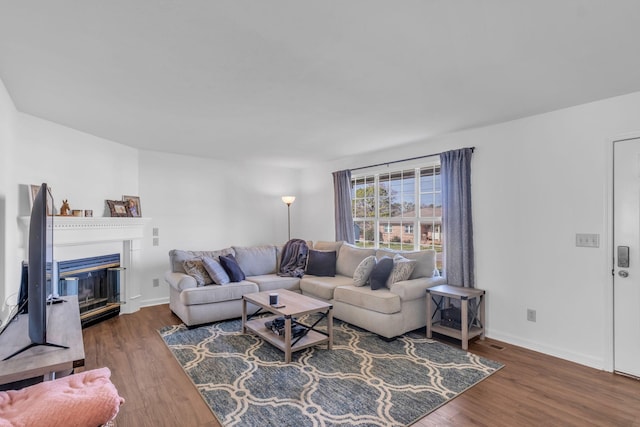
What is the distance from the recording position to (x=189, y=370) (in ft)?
9.14

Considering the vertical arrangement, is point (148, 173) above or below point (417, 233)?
above

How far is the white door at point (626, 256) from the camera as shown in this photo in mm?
2676

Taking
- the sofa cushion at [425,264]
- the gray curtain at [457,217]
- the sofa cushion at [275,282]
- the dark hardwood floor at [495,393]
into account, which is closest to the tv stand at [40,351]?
the dark hardwood floor at [495,393]

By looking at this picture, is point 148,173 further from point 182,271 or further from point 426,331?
point 426,331

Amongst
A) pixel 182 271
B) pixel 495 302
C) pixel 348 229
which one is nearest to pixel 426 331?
pixel 495 302

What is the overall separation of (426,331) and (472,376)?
3.18 feet

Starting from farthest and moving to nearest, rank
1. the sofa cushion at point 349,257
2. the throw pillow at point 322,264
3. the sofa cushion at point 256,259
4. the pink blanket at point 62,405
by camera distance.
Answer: the sofa cushion at point 256,259 → the throw pillow at point 322,264 → the sofa cushion at point 349,257 → the pink blanket at point 62,405

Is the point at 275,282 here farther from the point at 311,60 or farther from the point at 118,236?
the point at 311,60

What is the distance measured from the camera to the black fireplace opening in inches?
148

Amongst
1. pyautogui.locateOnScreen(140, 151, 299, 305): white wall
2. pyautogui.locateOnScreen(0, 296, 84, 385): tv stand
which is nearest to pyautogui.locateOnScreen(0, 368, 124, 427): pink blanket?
pyautogui.locateOnScreen(0, 296, 84, 385): tv stand

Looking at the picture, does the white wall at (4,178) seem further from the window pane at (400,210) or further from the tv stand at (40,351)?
the window pane at (400,210)

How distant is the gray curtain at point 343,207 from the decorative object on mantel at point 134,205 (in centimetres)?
293

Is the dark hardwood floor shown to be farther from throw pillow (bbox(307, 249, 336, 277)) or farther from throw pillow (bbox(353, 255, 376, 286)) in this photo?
throw pillow (bbox(307, 249, 336, 277))

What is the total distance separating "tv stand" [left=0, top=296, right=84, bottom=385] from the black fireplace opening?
72.2 inches
